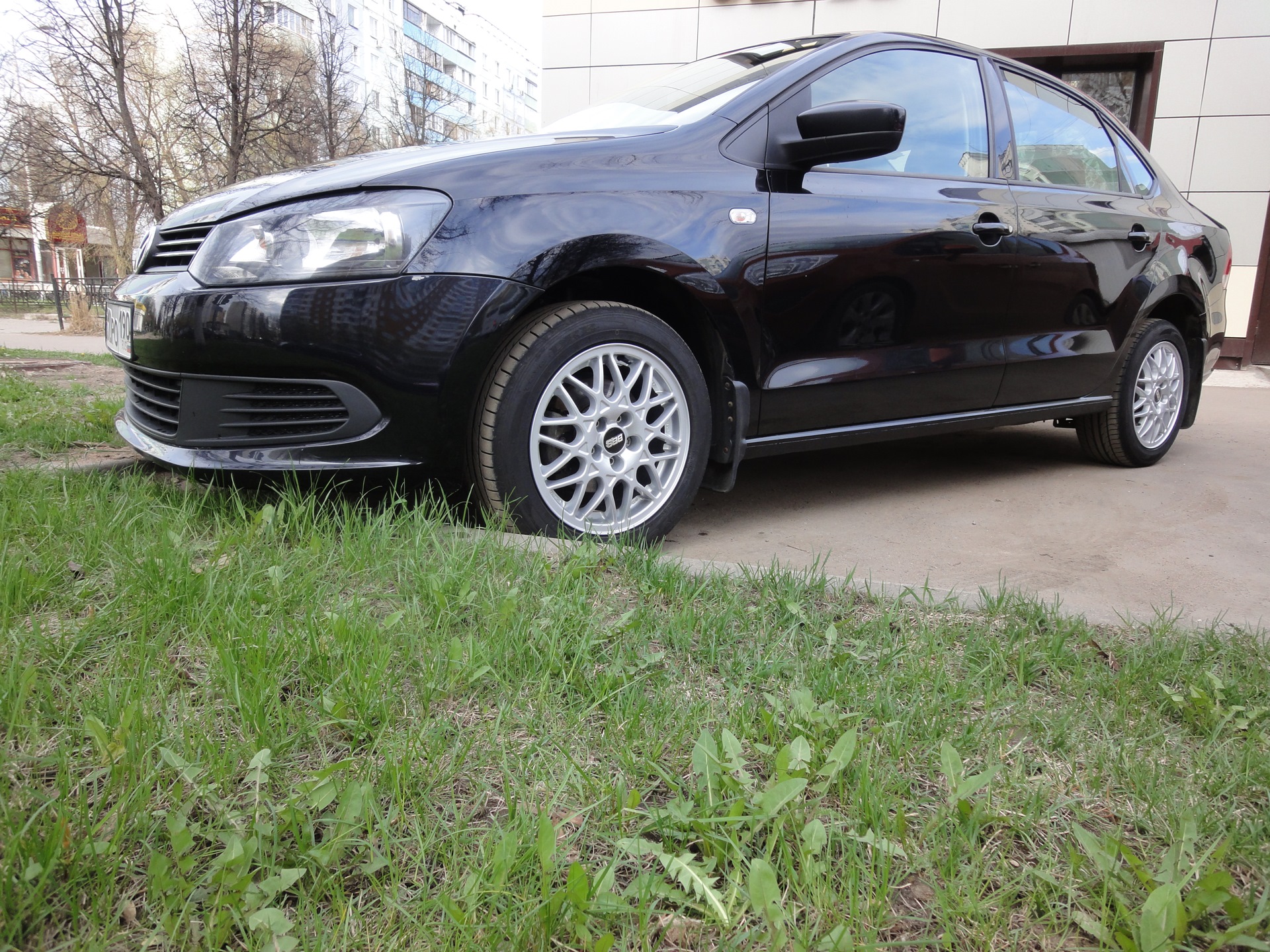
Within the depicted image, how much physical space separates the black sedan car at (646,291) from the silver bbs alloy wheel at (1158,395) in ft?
2.31

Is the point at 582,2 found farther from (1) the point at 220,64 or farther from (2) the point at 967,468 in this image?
(2) the point at 967,468

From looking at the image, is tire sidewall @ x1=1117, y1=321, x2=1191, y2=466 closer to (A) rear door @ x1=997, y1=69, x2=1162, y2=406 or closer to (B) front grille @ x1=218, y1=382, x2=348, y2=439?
(A) rear door @ x1=997, y1=69, x2=1162, y2=406

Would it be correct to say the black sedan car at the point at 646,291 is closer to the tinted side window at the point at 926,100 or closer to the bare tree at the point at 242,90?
the tinted side window at the point at 926,100

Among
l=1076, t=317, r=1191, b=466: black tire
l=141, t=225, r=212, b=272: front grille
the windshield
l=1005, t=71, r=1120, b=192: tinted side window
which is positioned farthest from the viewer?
l=1076, t=317, r=1191, b=466: black tire

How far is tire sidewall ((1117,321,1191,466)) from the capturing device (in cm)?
425

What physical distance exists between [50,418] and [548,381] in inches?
107

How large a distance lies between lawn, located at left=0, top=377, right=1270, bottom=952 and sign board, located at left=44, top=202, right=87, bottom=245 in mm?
17847

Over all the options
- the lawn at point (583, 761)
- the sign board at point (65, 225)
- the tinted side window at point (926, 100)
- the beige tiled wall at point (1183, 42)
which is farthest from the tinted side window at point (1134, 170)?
the sign board at point (65, 225)

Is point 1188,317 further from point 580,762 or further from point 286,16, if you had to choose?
point 286,16

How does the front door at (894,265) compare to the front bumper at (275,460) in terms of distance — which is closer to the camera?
the front bumper at (275,460)

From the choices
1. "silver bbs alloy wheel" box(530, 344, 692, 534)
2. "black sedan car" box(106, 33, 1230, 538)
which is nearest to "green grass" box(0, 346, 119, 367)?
"black sedan car" box(106, 33, 1230, 538)

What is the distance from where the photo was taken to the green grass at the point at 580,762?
3.62ft

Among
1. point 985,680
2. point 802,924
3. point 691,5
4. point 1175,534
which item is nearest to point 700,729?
point 802,924

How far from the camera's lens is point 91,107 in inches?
451
